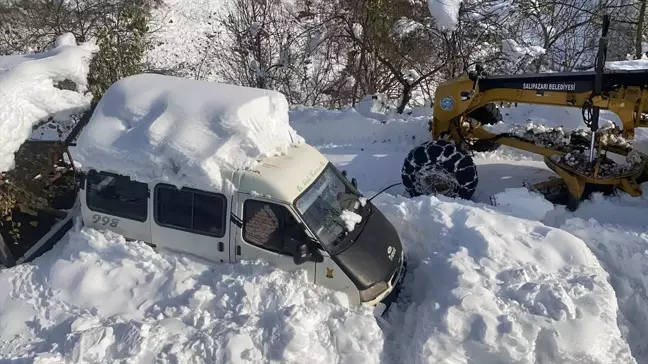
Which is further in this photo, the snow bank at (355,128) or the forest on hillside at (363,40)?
the forest on hillside at (363,40)

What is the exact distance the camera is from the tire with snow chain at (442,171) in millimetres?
8672

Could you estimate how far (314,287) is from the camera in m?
5.89

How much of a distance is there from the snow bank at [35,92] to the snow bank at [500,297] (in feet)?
14.5

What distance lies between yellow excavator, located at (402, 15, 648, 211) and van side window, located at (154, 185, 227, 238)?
383cm

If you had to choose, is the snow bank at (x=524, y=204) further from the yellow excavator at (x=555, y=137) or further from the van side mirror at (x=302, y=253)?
the van side mirror at (x=302, y=253)

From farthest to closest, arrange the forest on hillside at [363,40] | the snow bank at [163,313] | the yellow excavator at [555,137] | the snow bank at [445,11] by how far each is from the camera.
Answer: the forest on hillside at [363,40]
the snow bank at [445,11]
the yellow excavator at [555,137]
the snow bank at [163,313]

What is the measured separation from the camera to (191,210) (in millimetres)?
6055

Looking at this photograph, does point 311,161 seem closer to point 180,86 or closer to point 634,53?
point 180,86

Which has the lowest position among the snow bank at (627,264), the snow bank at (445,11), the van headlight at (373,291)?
the snow bank at (627,264)

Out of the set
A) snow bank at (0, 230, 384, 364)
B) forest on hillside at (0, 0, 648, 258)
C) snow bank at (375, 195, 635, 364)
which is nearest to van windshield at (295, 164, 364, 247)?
snow bank at (0, 230, 384, 364)

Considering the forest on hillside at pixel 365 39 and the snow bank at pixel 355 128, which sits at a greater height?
the forest on hillside at pixel 365 39

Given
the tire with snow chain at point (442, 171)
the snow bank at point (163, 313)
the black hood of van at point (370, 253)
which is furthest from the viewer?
the tire with snow chain at point (442, 171)

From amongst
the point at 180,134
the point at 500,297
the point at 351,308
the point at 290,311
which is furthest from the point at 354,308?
the point at 180,134

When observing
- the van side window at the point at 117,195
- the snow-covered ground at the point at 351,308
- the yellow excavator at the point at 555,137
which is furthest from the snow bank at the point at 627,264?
the van side window at the point at 117,195
